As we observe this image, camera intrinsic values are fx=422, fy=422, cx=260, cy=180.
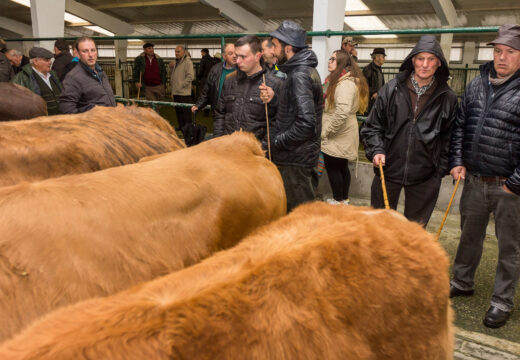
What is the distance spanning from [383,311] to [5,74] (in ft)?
23.1

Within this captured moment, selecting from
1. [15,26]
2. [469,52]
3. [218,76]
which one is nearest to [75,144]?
[218,76]

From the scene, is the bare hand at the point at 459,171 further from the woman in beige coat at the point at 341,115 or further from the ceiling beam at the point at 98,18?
the ceiling beam at the point at 98,18

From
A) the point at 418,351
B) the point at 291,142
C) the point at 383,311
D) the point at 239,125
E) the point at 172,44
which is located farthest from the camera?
the point at 172,44

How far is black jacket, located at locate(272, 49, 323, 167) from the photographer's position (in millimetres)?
3281

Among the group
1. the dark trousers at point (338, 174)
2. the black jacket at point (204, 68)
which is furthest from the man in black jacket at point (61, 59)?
the black jacket at point (204, 68)

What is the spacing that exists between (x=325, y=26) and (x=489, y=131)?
3010 millimetres

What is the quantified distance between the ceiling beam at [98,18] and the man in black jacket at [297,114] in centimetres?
1595

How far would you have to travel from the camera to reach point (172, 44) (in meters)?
24.1

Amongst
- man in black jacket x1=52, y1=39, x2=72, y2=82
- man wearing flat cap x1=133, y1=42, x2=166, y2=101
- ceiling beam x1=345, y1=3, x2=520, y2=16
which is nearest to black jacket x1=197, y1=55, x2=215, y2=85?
man wearing flat cap x1=133, y1=42, x2=166, y2=101

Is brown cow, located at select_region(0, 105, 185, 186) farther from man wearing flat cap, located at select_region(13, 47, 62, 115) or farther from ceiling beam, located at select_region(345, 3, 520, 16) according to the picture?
ceiling beam, located at select_region(345, 3, 520, 16)

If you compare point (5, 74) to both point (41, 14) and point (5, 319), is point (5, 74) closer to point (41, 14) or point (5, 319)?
point (41, 14)

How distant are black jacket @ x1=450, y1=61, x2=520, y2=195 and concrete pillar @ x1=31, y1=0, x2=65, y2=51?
324 inches

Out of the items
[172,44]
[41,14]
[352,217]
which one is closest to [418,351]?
[352,217]

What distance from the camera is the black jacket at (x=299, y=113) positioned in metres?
3.28
